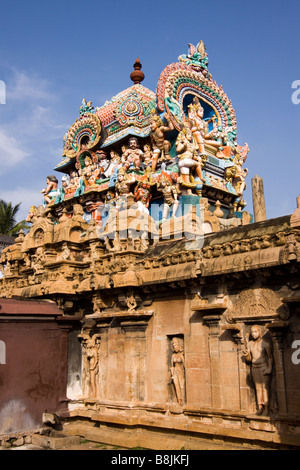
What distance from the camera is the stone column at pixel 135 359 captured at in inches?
477

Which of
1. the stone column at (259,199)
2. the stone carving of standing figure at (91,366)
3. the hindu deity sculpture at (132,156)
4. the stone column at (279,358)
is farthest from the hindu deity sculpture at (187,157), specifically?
the stone column at (279,358)

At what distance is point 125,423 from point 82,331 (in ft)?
12.0

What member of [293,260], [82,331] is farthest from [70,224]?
[293,260]

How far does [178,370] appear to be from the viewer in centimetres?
A: 1148

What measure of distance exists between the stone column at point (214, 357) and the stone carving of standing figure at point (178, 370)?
3.57 ft

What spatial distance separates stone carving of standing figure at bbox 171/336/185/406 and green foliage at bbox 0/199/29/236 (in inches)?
1219

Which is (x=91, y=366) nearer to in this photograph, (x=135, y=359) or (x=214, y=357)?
(x=135, y=359)

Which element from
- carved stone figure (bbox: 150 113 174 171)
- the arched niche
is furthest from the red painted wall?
carved stone figure (bbox: 150 113 174 171)

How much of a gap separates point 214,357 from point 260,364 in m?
1.25

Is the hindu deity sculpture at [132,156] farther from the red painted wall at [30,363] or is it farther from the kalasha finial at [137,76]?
the red painted wall at [30,363]

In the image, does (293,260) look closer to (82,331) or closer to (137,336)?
(137,336)

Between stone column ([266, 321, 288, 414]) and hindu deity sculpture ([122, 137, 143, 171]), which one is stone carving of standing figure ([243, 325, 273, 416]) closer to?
stone column ([266, 321, 288, 414])

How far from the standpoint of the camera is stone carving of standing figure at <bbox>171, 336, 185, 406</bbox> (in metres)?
11.4

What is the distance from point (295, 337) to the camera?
9.21 meters
